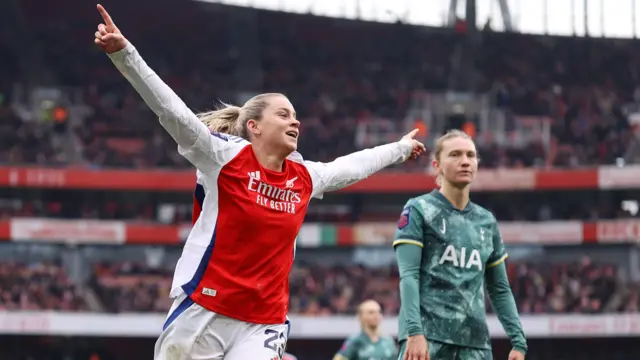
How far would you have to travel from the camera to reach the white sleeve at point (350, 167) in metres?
5.53

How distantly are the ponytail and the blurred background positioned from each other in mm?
21640

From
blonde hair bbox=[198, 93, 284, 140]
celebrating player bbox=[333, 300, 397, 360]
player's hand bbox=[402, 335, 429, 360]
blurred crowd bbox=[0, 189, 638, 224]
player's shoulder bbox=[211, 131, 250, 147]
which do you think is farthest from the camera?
blurred crowd bbox=[0, 189, 638, 224]

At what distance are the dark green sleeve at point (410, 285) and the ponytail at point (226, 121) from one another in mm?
1260

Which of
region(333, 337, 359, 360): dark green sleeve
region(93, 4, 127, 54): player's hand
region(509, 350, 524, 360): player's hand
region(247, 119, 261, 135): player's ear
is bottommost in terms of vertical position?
region(333, 337, 359, 360): dark green sleeve

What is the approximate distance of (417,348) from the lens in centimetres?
570

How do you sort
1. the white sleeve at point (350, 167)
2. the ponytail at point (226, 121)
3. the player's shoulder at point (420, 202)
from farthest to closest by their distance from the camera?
the player's shoulder at point (420, 202) → the white sleeve at point (350, 167) → the ponytail at point (226, 121)

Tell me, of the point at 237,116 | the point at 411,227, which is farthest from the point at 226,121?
the point at 411,227

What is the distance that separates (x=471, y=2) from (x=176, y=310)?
32199 mm

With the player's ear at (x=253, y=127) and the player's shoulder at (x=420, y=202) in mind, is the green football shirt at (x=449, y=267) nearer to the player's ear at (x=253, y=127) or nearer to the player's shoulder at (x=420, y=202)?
the player's shoulder at (x=420, y=202)

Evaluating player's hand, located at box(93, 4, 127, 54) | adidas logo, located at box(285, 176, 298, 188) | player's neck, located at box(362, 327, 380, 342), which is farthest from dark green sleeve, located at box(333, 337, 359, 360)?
player's hand, located at box(93, 4, 127, 54)

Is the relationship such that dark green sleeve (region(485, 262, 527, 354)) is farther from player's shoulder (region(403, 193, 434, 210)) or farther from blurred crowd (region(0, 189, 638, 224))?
blurred crowd (region(0, 189, 638, 224))

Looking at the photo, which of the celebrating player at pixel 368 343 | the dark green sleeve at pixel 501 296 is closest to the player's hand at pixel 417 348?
the dark green sleeve at pixel 501 296

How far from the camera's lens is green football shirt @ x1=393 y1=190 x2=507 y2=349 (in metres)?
5.94

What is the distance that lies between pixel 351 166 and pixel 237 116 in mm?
673
